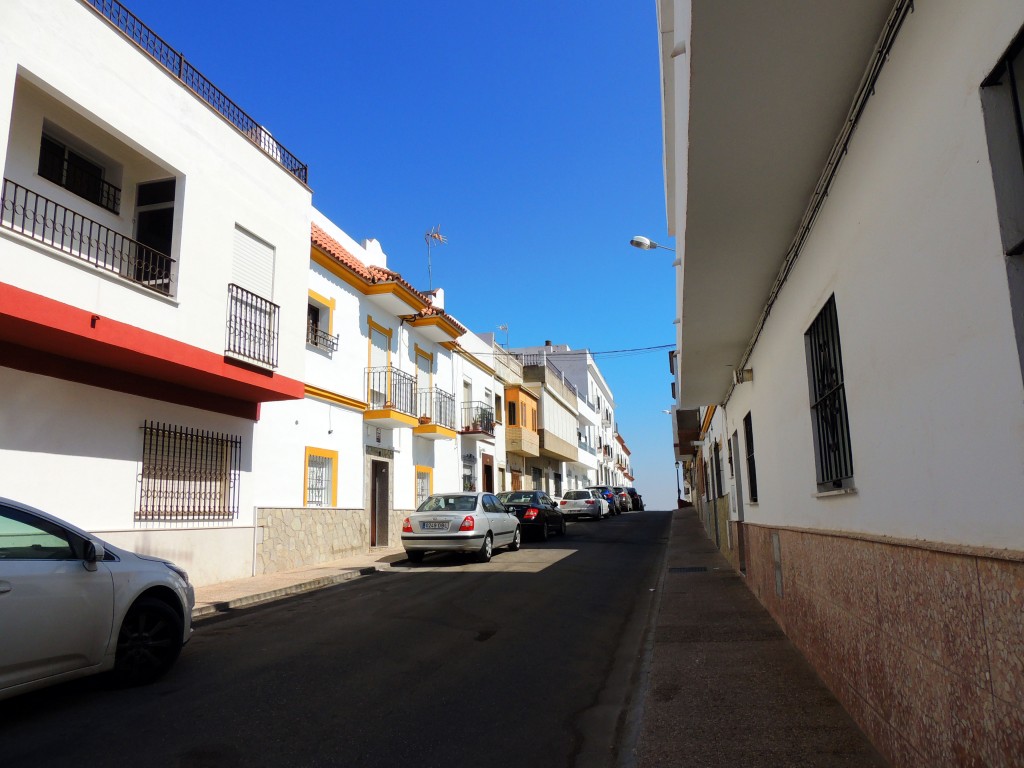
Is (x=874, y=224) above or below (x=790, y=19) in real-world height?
below

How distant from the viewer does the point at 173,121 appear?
10.8 metres

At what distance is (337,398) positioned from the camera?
16.3m

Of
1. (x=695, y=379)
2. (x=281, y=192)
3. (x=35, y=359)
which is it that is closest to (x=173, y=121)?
(x=281, y=192)

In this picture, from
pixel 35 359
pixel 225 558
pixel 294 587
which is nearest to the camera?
pixel 35 359

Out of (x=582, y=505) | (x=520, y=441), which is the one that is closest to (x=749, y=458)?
(x=520, y=441)

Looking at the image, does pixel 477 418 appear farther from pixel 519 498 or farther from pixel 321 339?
pixel 321 339

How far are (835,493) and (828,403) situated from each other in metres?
0.74

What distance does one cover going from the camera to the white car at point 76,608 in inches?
186

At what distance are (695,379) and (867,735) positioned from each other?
8325 mm

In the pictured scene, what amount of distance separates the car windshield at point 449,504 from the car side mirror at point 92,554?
9873mm

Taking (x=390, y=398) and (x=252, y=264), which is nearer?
(x=252, y=264)

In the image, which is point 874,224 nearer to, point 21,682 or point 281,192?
point 21,682

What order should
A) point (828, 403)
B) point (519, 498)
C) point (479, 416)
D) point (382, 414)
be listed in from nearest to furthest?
point (828, 403) → point (382, 414) → point (519, 498) → point (479, 416)

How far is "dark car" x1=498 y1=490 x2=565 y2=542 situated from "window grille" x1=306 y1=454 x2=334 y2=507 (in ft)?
17.8
